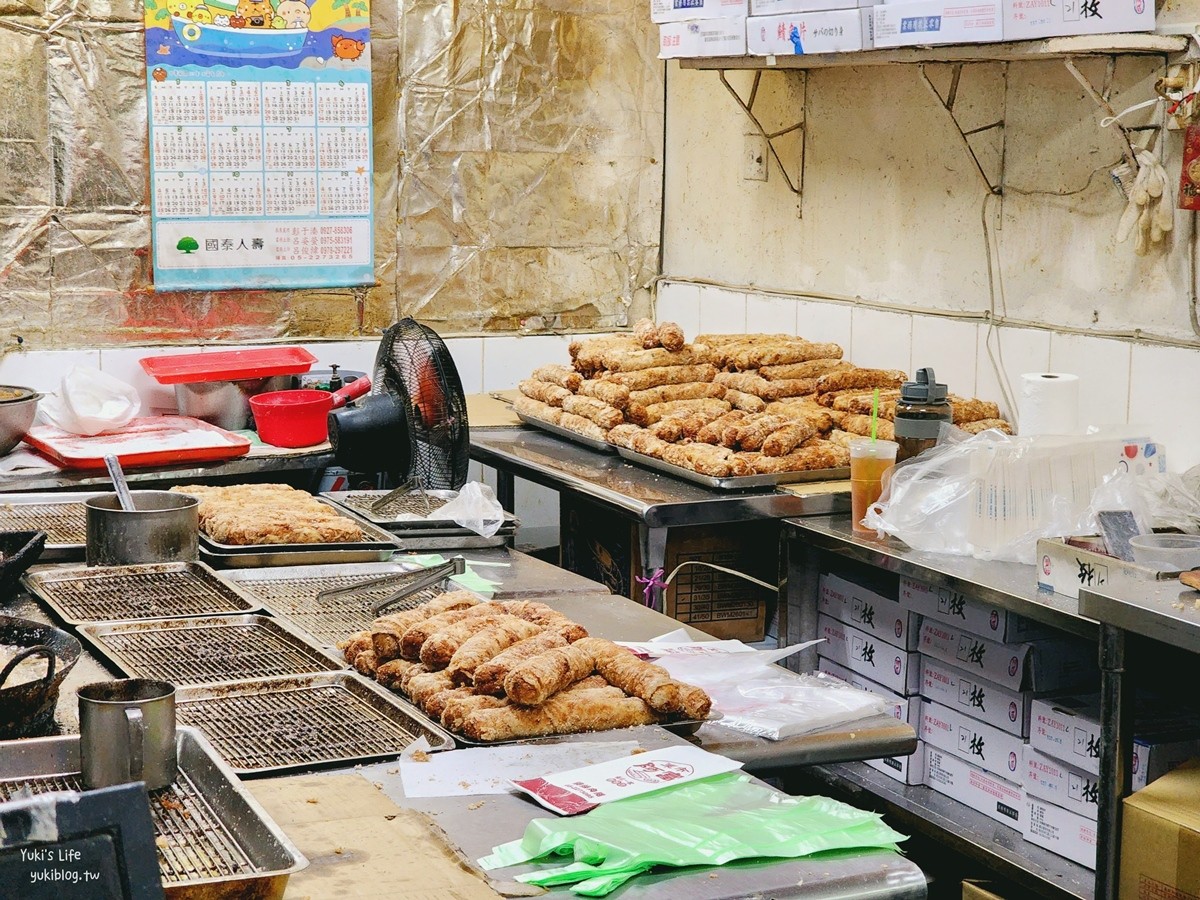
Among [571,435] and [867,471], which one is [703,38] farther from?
[867,471]

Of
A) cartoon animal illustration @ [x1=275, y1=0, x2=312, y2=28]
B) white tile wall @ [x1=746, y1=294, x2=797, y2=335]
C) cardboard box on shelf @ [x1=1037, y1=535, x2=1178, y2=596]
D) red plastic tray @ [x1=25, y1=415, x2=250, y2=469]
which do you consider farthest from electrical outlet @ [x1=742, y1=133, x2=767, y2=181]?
cardboard box on shelf @ [x1=1037, y1=535, x2=1178, y2=596]

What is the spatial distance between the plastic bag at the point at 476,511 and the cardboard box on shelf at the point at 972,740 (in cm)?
130

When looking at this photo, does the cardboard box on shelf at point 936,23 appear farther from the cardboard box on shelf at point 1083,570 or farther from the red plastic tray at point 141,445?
the red plastic tray at point 141,445

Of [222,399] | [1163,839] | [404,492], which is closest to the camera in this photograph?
[1163,839]

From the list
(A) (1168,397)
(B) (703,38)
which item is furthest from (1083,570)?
(B) (703,38)

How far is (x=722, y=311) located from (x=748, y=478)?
1.92m

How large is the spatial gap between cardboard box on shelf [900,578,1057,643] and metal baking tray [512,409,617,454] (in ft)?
3.81

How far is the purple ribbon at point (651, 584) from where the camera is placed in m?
4.00

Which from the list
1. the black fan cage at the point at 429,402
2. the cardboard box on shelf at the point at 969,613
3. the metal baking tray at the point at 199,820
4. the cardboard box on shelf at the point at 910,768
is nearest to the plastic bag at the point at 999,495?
the cardboard box on shelf at the point at 969,613

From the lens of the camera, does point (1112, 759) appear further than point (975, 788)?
No

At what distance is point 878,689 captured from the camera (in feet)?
13.1

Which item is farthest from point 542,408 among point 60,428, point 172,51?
point 172,51

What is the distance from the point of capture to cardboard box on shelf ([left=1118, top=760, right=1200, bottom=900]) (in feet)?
9.18

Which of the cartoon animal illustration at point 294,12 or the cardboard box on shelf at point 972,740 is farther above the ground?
the cartoon animal illustration at point 294,12
